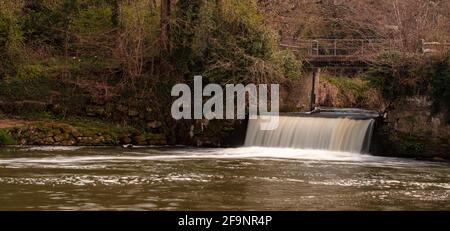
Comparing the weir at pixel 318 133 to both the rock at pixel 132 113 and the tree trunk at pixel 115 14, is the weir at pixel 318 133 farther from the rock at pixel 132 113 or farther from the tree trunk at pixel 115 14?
the tree trunk at pixel 115 14

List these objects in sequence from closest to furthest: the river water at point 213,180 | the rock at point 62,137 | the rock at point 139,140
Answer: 1. the river water at point 213,180
2. the rock at point 62,137
3. the rock at point 139,140

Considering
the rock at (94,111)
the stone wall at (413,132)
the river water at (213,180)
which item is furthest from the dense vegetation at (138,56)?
the river water at (213,180)

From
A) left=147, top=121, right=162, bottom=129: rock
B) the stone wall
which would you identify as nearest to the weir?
the stone wall

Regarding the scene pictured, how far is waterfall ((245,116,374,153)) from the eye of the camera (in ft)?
111

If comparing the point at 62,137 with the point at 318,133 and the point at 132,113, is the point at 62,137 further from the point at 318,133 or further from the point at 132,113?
the point at 318,133

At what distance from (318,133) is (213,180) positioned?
11633mm

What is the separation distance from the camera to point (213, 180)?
23969 millimetres

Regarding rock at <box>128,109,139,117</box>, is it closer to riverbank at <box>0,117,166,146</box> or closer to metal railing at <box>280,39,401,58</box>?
riverbank at <box>0,117,166,146</box>

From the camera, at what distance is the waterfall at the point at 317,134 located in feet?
111

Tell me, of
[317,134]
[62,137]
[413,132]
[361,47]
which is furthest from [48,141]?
[361,47]

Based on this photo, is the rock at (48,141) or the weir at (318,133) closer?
the weir at (318,133)

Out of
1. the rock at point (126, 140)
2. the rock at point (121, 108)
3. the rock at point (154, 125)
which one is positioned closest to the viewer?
the rock at point (126, 140)

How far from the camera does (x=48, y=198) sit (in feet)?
64.9
